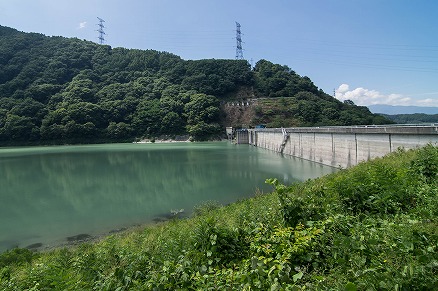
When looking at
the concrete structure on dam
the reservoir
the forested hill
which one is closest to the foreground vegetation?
the reservoir

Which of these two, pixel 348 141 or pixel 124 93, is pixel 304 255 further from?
pixel 124 93

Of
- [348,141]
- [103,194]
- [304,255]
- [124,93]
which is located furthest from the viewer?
[124,93]

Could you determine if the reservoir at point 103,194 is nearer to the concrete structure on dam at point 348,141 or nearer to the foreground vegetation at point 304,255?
the concrete structure on dam at point 348,141

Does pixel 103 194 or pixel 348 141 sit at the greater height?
pixel 348 141

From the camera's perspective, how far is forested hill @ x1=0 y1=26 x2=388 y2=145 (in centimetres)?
9269

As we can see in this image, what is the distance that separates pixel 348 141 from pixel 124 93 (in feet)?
330

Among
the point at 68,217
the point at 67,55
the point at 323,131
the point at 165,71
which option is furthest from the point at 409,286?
the point at 67,55

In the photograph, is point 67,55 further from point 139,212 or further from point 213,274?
point 213,274

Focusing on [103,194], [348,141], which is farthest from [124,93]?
[348,141]

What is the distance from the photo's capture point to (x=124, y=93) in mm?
115688

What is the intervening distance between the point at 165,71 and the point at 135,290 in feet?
469

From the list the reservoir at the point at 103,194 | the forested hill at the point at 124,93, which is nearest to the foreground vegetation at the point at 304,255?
the reservoir at the point at 103,194

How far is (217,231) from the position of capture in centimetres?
536

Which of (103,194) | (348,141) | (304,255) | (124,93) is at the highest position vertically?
(124,93)
